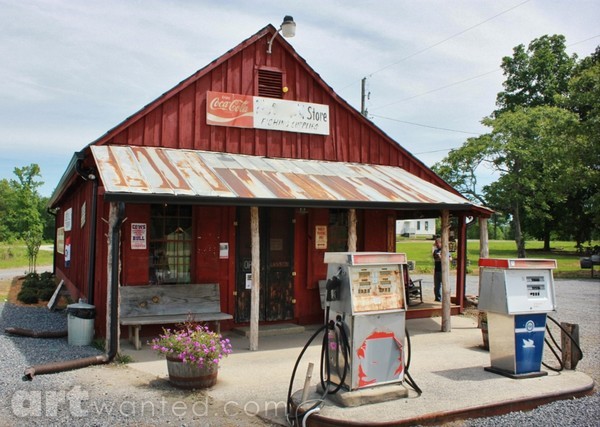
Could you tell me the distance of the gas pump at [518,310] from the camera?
699 cm

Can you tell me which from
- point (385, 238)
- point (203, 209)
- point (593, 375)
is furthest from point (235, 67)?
point (593, 375)

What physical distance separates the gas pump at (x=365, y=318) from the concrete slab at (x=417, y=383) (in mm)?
339

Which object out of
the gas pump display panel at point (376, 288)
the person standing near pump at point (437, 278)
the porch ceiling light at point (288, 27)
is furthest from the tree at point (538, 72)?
the gas pump display panel at point (376, 288)

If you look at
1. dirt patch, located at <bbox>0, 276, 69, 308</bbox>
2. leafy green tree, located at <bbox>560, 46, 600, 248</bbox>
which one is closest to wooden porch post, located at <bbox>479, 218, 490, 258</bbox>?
dirt patch, located at <bbox>0, 276, 69, 308</bbox>

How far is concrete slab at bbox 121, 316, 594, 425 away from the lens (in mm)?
5605

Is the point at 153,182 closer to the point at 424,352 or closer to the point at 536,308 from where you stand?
the point at 424,352

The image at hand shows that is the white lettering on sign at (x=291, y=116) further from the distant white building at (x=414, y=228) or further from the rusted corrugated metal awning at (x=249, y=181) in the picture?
the distant white building at (x=414, y=228)

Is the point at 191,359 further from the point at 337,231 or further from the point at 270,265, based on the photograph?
the point at 337,231

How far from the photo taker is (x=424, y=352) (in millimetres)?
8773

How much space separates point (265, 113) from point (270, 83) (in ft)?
2.33

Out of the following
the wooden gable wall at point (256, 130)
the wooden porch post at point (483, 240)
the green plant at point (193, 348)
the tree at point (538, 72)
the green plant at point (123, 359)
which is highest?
the tree at point (538, 72)

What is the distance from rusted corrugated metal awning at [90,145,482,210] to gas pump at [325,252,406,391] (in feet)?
9.59

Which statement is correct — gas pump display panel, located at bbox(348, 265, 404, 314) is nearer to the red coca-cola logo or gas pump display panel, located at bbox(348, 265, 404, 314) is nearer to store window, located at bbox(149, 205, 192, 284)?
store window, located at bbox(149, 205, 192, 284)

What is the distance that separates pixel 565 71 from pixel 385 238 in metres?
36.3
